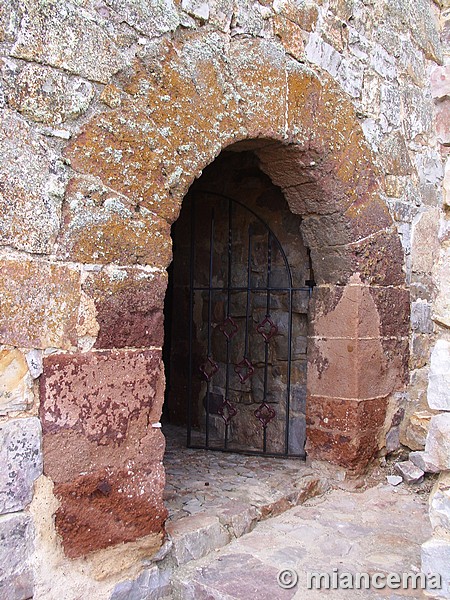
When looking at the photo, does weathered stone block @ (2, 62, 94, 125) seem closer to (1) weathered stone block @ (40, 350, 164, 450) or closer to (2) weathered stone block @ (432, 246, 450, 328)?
(1) weathered stone block @ (40, 350, 164, 450)

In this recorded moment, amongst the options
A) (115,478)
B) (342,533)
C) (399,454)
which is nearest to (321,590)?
(342,533)

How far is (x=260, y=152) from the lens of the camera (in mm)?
2996

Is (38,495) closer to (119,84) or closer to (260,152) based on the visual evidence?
(119,84)

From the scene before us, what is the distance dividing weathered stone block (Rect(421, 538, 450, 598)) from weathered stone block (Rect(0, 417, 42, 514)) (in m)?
1.24

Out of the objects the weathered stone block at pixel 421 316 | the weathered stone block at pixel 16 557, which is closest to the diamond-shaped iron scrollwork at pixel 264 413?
the weathered stone block at pixel 421 316

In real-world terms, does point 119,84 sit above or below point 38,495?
above

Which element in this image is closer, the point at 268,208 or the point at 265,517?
the point at 265,517

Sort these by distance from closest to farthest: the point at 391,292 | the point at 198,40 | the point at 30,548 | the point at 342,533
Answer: the point at 30,548
the point at 198,40
the point at 342,533
the point at 391,292

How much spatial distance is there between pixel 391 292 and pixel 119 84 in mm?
2045

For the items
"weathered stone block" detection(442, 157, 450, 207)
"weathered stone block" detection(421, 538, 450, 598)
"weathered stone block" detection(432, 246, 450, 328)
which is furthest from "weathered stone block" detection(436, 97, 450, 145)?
"weathered stone block" detection(421, 538, 450, 598)

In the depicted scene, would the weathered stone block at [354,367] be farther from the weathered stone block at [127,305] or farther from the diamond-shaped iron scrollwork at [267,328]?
the weathered stone block at [127,305]

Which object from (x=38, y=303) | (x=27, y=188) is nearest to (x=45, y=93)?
(x=27, y=188)

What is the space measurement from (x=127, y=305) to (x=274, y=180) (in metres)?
1.41

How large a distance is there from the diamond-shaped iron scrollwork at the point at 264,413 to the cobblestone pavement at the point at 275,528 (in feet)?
0.79
